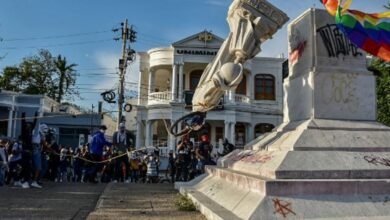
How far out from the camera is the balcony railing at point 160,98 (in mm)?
32375

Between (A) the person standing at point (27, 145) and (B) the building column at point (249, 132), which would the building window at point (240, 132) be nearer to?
(B) the building column at point (249, 132)

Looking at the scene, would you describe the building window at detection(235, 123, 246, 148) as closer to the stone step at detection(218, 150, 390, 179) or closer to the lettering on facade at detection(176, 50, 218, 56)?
the lettering on facade at detection(176, 50, 218, 56)

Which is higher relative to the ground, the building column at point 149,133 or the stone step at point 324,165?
the building column at point 149,133

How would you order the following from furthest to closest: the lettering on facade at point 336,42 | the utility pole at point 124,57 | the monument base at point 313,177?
the utility pole at point 124,57 → the lettering on facade at point 336,42 → the monument base at point 313,177

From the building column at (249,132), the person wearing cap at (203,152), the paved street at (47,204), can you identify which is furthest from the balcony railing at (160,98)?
the paved street at (47,204)

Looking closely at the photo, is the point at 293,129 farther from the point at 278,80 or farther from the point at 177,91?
the point at 278,80

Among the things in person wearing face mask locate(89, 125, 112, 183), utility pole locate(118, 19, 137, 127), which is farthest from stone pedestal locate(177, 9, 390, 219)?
utility pole locate(118, 19, 137, 127)

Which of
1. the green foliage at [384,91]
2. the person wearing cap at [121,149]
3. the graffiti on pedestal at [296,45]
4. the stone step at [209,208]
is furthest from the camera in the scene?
the green foliage at [384,91]

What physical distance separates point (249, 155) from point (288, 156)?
1444 mm

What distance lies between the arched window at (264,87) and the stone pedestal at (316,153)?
2681 centimetres

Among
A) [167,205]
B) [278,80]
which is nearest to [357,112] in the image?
[167,205]

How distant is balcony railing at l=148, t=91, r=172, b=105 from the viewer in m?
32.4

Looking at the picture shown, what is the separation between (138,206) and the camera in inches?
290

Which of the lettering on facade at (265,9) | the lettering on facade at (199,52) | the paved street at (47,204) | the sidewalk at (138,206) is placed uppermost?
the lettering on facade at (199,52)
